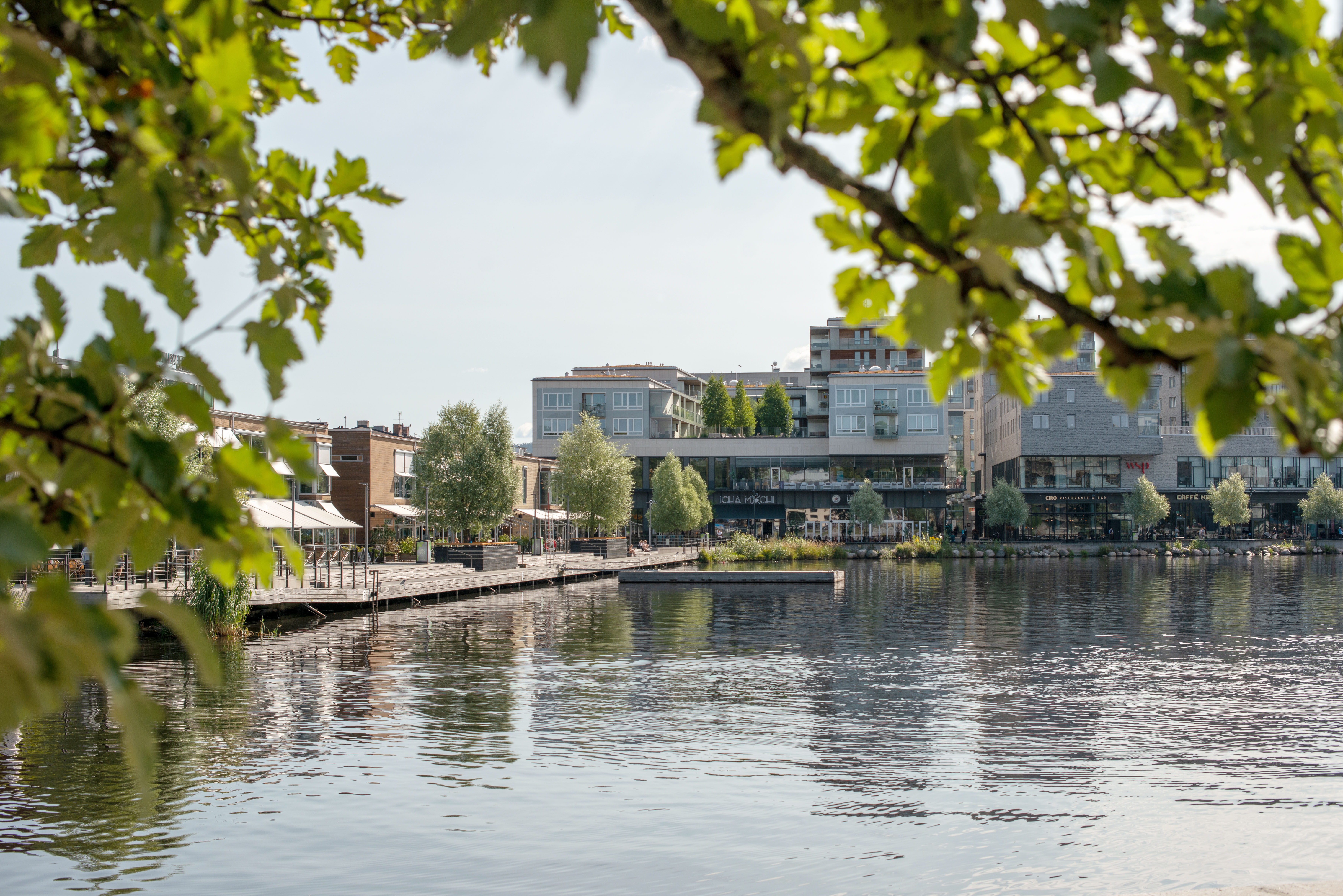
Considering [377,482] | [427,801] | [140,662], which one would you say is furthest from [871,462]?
[427,801]

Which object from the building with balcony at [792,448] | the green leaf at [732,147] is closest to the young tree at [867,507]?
the building with balcony at [792,448]

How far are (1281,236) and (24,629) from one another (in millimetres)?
2131

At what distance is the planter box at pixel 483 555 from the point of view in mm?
44438

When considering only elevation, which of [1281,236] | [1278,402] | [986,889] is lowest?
[986,889]

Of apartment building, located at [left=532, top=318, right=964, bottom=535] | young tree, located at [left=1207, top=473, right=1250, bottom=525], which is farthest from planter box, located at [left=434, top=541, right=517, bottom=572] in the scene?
young tree, located at [left=1207, top=473, right=1250, bottom=525]

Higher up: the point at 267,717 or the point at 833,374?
the point at 833,374

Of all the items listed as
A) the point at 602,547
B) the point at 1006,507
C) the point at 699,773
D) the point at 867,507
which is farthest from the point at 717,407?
the point at 699,773

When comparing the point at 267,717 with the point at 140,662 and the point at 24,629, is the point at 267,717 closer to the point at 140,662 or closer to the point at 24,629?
the point at 140,662

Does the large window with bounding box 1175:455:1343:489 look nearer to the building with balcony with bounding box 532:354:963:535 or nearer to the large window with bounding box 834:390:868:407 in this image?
the building with balcony with bounding box 532:354:963:535

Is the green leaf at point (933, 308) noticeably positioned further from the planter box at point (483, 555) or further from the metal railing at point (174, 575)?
the planter box at point (483, 555)

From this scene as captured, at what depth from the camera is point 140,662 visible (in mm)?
20312

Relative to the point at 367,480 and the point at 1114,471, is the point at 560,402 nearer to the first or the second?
the point at 367,480

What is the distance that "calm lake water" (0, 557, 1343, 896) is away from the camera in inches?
366

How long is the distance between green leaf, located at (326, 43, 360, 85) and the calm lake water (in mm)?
7164
